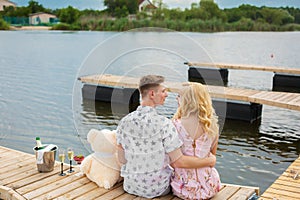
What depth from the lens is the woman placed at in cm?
262

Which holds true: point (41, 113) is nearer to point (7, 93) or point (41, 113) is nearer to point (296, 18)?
point (7, 93)

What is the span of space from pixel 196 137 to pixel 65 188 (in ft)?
3.60

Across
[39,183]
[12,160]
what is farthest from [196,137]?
[12,160]

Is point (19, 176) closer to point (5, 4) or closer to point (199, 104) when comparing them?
point (199, 104)

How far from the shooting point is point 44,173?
3.44 metres

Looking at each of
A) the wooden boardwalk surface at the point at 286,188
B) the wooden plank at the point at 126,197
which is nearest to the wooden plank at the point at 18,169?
the wooden plank at the point at 126,197

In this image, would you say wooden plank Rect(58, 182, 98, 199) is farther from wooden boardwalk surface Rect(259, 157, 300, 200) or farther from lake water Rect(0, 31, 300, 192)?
wooden boardwalk surface Rect(259, 157, 300, 200)

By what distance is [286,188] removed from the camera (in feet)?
11.9

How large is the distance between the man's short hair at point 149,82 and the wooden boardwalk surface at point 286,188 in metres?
1.45

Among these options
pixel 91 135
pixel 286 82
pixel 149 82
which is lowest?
pixel 286 82

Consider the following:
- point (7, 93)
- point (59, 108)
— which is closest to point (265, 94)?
point (59, 108)

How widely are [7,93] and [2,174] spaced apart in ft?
22.9

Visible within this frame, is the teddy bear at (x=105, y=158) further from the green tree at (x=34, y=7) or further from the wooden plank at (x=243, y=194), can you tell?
the green tree at (x=34, y=7)

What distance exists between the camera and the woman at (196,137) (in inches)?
103
